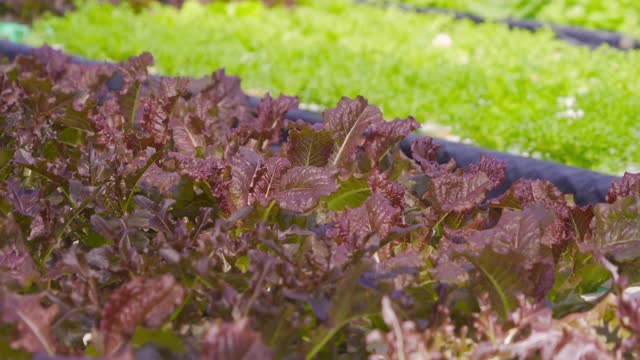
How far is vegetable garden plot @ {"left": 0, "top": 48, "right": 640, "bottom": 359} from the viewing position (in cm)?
127

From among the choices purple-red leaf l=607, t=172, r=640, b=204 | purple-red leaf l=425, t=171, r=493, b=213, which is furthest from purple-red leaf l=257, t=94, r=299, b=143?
purple-red leaf l=607, t=172, r=640, b=204

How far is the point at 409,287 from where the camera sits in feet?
4.70

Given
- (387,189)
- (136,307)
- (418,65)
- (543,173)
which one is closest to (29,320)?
(136,307)

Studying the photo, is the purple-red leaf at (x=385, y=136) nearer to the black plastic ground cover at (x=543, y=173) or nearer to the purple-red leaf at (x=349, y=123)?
the purple-red leaf at (x=349, y=123)

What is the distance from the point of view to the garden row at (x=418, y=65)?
3.95 meters

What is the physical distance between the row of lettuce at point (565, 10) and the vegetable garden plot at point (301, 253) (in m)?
6.89

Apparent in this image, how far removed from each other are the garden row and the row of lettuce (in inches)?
60.9

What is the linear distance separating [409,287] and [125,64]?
1.96 m

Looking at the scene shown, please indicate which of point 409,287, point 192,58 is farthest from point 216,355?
point 192,58

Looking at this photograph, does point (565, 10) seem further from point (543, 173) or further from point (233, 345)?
point (233, 345)

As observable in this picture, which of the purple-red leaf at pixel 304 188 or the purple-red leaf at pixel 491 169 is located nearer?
the purple-red leaf at pixel 304 188

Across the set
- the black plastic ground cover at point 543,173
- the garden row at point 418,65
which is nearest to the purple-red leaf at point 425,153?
the black plastic ground cover at point 543,173

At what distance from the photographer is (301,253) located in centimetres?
159

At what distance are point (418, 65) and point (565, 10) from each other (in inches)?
166
